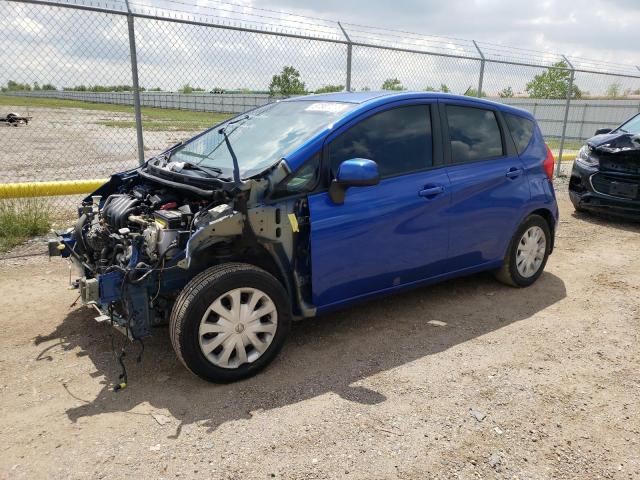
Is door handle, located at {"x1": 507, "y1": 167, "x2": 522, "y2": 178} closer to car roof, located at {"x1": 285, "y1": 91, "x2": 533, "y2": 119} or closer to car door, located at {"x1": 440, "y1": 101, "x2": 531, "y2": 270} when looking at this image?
car door, located at {"x1": 440, "y1": 101, "x2": 531, "y2": 270}

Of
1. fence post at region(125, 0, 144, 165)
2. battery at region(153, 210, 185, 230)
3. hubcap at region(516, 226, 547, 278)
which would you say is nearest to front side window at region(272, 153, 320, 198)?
battery at region(153, 210, 185, 230)

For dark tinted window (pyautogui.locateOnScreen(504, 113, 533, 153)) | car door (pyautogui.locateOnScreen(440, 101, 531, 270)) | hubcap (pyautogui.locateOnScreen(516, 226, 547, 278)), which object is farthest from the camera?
hubcap (pyautogui.locateOnScreen(516, 226, 547, 278))

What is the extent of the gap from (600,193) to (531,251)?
3643 mm

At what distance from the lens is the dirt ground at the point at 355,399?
2734mm

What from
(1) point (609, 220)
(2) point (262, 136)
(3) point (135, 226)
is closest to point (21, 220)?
(3) point (135, 226)

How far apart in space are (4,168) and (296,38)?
29.6ft

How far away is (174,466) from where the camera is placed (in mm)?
2670

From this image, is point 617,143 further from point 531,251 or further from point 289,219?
point 289,219

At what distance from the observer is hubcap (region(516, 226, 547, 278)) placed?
511 centimetres

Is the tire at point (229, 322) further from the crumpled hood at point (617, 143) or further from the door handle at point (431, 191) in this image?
the crumpled hood at point (617, 143)

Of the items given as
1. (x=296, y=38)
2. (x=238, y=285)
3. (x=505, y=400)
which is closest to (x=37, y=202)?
(x=296, y=38)

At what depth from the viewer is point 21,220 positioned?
6094mm

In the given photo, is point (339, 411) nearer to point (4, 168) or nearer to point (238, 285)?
point (238, 285)

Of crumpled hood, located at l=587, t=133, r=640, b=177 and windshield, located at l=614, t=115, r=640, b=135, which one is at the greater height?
windshield, located at l=614, t=115, r=640, b=135
